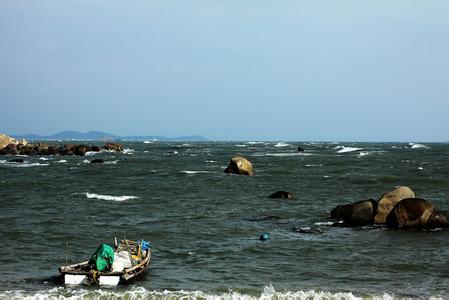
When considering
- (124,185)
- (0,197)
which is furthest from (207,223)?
(124,185)

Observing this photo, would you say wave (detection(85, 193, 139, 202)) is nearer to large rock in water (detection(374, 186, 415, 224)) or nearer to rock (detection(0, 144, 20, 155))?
large rock in water (detection(374, 186, 415, 224))

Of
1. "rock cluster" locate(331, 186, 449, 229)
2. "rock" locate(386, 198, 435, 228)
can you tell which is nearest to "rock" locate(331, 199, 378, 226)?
"rock cluster" locate(331, 186, 449, 229)

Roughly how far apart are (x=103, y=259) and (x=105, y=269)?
36 centimetres

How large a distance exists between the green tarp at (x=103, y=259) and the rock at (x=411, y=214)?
16.0 m

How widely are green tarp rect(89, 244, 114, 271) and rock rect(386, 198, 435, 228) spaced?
1599cm

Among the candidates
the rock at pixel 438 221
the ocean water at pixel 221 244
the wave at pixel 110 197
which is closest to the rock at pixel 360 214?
the ocean water at pixel 221 244

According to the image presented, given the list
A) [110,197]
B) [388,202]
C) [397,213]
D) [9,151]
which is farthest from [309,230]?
[9,151]

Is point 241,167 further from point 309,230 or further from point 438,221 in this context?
point 438,221

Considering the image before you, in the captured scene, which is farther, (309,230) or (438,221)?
(438,221)

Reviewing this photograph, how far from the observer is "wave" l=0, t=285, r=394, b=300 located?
54.5 ft

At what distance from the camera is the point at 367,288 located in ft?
58.8

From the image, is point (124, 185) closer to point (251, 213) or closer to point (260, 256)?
point (251, 213)

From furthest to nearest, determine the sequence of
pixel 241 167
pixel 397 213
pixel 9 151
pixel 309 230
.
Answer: pixel 9 151
pixel 241 167
pixel 397 213
pixel 309 230

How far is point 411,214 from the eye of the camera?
27922mm
